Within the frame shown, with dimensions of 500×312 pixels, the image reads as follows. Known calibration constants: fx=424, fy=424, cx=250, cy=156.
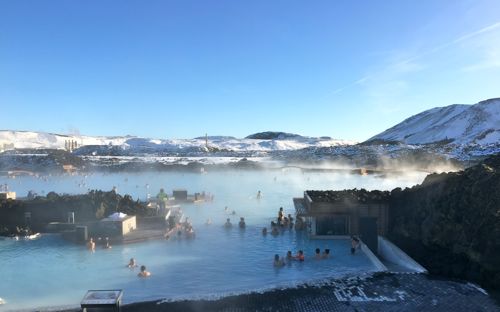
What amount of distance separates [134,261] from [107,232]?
12.1 ft

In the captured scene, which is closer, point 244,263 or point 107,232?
point 244,263

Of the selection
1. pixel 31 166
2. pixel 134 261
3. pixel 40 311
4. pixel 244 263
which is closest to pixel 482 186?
pixel 244 263

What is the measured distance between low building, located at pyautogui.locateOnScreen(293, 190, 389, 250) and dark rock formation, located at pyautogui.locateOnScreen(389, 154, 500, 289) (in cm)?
51

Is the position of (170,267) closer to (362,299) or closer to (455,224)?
(362,299)

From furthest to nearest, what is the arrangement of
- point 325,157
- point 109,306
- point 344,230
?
point 325,157
point 344,230
point 109,306

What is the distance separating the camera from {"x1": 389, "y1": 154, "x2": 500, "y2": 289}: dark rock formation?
1121 centimetres

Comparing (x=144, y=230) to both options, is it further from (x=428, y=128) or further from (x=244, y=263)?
(x=428, y=128)

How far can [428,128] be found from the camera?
114 meters

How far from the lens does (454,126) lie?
103 meters

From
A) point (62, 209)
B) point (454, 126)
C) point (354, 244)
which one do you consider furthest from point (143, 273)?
point (454, 126)

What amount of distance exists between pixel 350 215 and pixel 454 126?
323ft

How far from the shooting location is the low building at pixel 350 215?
16.0m

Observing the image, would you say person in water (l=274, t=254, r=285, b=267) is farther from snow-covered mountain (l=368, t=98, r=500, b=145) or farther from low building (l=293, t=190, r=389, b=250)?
snow-covered mountain (l=368, t=98, r=500, b=145)

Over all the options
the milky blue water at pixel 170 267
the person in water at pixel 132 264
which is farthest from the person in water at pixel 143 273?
the person in water at pixel 132 264
